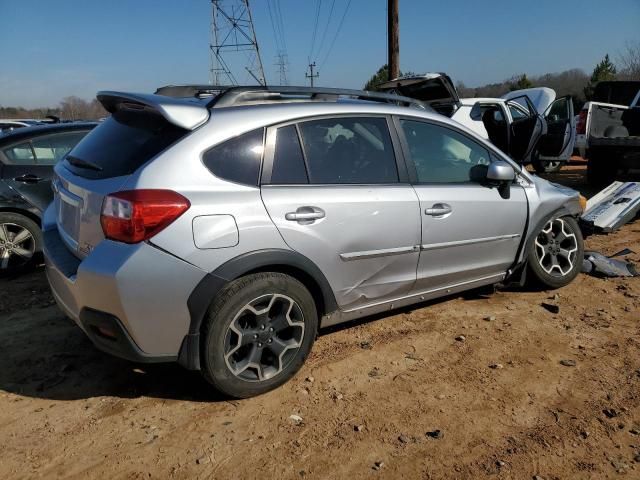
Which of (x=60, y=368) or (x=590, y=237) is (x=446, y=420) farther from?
(x=590, y=237)

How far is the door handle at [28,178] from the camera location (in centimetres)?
538

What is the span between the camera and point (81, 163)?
9.93 feet

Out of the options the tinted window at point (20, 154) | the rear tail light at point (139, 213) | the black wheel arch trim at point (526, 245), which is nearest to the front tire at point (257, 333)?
the rear tail light at point (139, 213)

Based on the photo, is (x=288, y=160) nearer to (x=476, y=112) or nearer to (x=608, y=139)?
(x=476, y=112)

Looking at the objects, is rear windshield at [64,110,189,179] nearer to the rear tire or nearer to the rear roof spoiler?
the rear roof spoiler

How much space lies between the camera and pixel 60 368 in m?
3.34

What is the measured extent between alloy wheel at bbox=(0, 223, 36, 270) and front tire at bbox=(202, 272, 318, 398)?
3666mm

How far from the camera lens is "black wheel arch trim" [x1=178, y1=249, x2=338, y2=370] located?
2605 millimetres

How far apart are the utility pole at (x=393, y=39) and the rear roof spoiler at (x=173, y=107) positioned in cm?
1173

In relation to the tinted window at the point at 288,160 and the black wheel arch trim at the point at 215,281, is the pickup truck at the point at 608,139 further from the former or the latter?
the black wheel arch trim at the point at 215,281

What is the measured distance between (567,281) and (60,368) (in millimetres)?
4139

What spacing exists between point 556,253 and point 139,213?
11.9ft

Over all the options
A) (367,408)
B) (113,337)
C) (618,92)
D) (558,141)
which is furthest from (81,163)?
(618,92)

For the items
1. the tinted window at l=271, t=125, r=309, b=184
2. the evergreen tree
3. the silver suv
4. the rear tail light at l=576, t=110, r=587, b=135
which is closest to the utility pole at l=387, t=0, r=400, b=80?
the rear tail light at l=576, t=110, r=587, b=135
